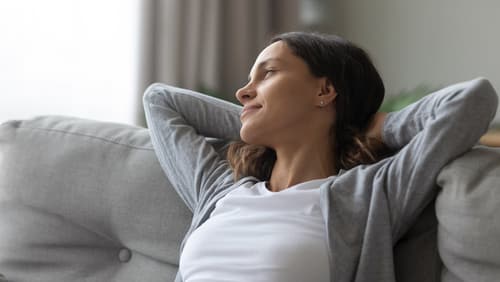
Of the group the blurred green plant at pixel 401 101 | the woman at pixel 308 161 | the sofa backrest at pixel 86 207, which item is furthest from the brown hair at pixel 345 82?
the blurred green plant at pixel 401 101

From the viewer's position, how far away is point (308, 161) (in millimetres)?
1390

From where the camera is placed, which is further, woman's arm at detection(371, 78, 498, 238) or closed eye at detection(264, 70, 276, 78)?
closed eye at detection(264, 70, 276, 78)

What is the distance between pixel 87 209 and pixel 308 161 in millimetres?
522

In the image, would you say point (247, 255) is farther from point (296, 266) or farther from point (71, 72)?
point (71, 72)

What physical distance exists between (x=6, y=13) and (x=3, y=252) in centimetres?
Result: 106

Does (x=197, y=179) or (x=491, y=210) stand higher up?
(x=491, y=210)

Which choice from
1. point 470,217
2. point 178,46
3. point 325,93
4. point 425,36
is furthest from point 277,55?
point 425,36

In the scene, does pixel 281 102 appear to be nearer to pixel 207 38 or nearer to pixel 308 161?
pixel 308 161

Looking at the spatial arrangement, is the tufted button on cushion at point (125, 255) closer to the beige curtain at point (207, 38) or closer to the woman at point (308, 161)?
the woman at point (308, 161)

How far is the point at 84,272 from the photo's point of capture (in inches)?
62.4

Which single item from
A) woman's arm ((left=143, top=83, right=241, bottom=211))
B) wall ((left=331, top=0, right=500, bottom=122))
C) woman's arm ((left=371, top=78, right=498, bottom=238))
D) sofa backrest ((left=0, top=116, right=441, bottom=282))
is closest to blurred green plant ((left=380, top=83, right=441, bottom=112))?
wall ((left=331, top=0, right=500, bottom=122))

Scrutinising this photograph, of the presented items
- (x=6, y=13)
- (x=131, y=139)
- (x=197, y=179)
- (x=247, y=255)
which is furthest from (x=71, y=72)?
(x=247, y=255)

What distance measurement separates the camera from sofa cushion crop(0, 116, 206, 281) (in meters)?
1.53

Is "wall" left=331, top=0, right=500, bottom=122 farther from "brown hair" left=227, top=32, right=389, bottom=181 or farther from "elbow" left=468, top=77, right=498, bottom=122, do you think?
"elbow" left=468, top=77, right=498, bottom=122
